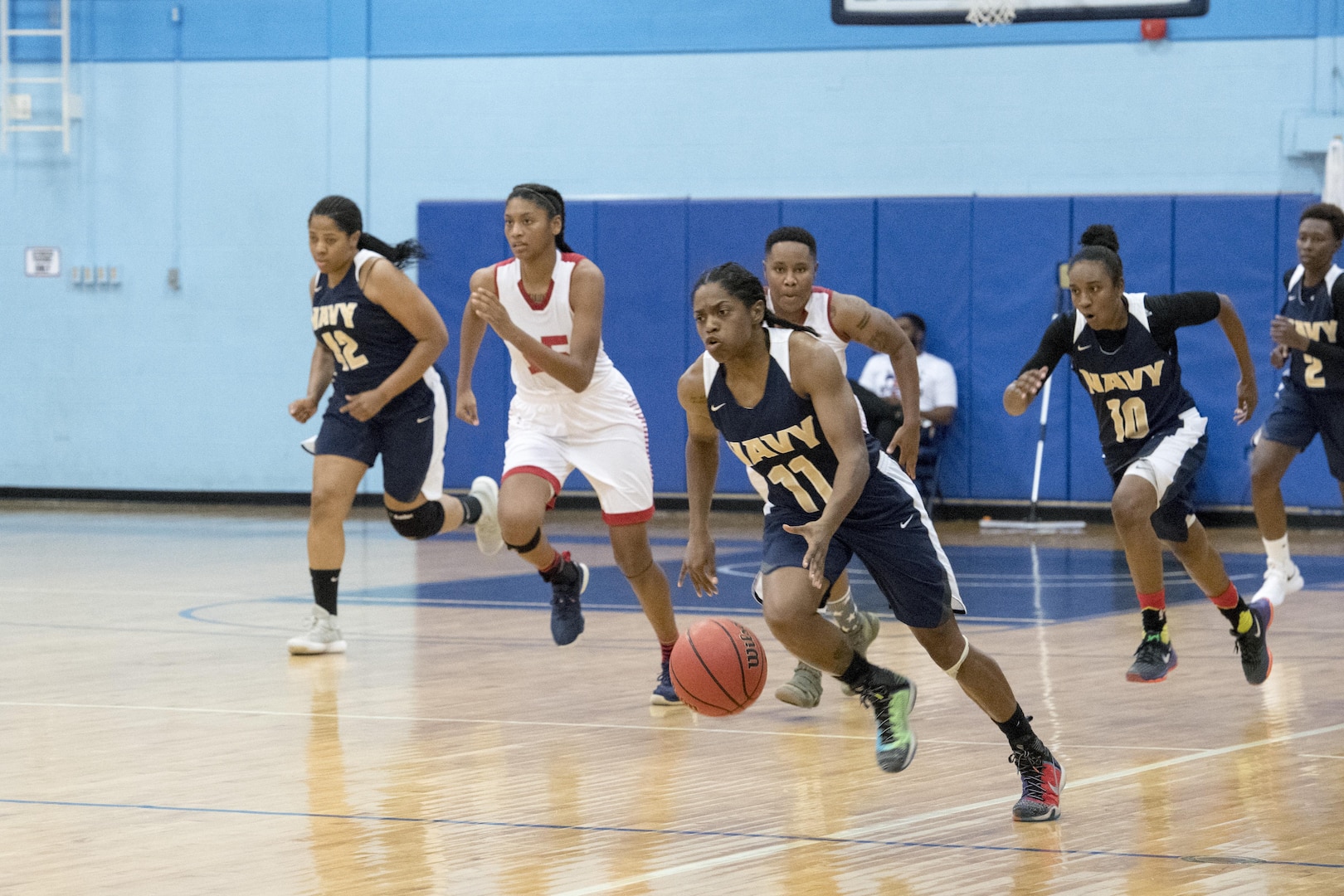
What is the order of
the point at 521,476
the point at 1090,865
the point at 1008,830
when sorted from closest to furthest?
the point at 1090,865
the point at 1008,830
the point at 521,476

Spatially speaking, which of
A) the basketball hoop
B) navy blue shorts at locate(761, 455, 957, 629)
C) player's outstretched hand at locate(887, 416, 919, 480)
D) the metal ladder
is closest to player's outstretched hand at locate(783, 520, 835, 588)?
navy blue shorts at locate(761, 455, 957, 629)

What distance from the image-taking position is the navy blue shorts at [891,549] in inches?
184

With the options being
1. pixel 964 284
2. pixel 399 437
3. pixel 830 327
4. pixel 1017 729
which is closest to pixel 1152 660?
pixel 830 327

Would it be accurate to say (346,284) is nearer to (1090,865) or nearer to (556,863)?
(556,863)

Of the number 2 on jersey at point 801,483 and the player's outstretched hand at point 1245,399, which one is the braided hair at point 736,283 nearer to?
the number 2 on jersey at point 801,483

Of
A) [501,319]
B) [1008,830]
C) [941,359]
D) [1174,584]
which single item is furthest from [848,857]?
[941,359]

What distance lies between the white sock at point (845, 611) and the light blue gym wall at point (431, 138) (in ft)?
28.7

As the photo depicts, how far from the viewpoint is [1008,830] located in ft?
14.6

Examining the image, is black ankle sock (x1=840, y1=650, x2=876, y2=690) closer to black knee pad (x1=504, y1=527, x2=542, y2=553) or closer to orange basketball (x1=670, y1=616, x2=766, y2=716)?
orange basketball (x1=670, y1=616, x2=766, y2=716)

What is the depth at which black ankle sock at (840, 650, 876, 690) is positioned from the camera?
4863 mm

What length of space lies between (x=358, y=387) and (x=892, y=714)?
11.5ft

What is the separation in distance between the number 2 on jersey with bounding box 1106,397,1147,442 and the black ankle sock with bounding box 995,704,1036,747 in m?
2.05

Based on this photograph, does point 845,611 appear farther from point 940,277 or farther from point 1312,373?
point 940,277

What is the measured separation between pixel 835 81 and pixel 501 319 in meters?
9.57
